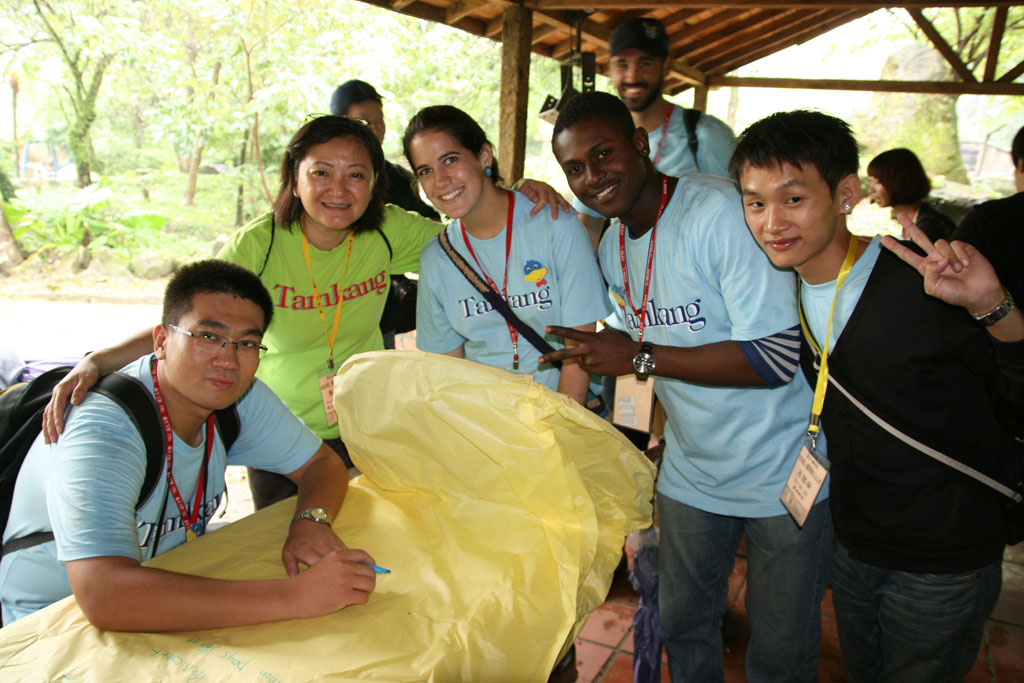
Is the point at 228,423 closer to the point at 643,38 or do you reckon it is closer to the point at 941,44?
the point at 643,38

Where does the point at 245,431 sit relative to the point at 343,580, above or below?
above

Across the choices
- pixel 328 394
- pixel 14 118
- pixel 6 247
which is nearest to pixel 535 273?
pixel 328 394

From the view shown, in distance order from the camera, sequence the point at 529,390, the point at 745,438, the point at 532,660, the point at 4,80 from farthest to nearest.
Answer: the point at 4,80
the point at 745,438
the point at 529,390
the point at 532,660

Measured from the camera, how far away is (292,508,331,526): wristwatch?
5.01 ft

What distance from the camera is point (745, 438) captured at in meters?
1.64

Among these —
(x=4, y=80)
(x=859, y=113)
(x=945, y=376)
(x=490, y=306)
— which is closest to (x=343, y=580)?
(x=490, y=306)

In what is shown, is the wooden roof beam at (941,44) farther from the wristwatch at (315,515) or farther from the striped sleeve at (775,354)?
the wristwatch at (315,515)

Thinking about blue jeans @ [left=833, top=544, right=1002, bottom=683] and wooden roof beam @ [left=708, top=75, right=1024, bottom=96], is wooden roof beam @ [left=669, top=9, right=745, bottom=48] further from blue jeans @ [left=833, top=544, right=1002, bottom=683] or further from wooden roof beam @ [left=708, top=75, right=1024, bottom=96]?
blue jeans @ [left=833, top=544, right=1002, bottom=683]

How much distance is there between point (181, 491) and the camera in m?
1.57

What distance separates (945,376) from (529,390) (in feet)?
2.76

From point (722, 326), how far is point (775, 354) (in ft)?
0.53

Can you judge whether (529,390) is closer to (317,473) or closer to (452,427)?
(452,427)

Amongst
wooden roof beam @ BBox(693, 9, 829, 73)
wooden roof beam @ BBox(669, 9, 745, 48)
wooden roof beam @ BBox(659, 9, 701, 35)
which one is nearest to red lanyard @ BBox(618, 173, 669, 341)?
wooden roof beam @ BBox(659, 9, 701, 35)

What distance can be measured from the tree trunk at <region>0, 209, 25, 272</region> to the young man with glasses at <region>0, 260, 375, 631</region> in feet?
29.2
